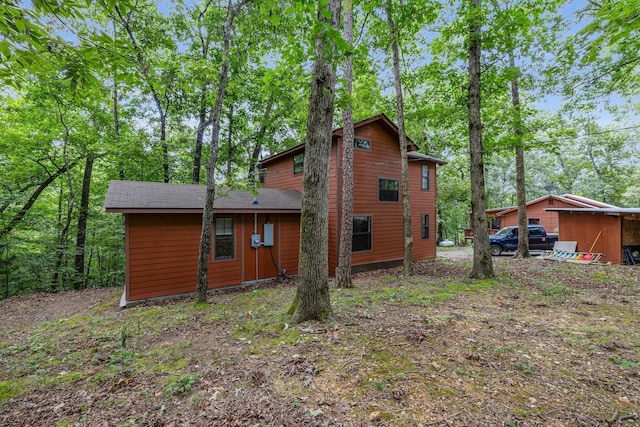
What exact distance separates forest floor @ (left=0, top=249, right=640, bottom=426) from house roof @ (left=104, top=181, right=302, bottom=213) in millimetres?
2736

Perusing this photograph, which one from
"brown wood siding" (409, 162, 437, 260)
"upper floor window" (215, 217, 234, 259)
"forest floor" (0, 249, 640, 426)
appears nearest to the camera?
"forest floor" (0, 249, 640, 426)

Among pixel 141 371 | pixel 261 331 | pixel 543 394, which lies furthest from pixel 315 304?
pixel 543 394

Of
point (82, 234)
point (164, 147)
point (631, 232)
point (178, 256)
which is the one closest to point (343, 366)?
point (178, 256)

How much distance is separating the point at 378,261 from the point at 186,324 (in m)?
8.05

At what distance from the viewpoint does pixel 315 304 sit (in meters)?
4.28

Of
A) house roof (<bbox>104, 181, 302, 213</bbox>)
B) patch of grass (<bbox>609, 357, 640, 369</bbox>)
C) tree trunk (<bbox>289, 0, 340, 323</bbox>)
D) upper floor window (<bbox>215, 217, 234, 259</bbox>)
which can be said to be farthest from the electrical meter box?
patch of grass (<bbox>609, 357, 640, 369</bbox>)

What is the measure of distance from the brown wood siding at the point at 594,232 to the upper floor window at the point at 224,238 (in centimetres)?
1521

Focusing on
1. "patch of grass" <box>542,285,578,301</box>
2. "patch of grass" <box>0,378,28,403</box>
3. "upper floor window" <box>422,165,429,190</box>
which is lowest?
"patch of grass" <box>0,378,28,403</box>

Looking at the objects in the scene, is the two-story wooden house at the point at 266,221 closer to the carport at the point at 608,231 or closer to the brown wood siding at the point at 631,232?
the carport at the point at 608,231

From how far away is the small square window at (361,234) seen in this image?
10898mm

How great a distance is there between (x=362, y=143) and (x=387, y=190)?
2.30 meters

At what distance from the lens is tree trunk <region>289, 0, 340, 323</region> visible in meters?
4.18

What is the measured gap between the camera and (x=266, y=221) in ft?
31.7

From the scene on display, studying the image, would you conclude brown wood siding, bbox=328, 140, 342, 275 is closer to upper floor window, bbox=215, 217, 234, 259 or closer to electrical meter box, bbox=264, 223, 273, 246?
electrical meter box, bbox=264, 223, 273, 246
